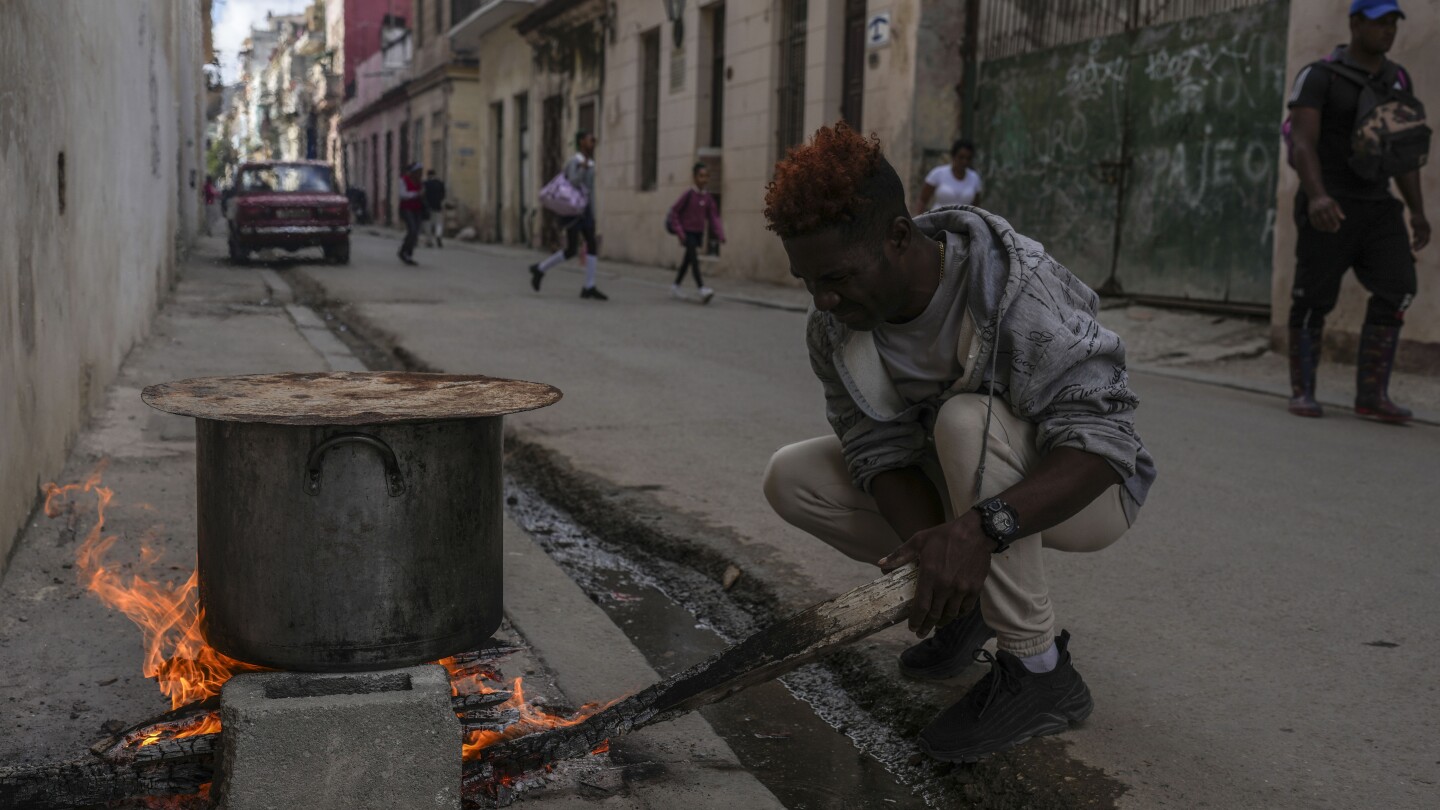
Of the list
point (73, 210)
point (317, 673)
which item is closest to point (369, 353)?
point (73, 210)

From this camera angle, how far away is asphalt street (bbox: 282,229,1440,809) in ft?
8.21

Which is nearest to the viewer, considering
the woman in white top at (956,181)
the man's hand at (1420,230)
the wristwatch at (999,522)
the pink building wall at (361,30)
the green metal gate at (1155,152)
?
the wristwatch at (999,522)

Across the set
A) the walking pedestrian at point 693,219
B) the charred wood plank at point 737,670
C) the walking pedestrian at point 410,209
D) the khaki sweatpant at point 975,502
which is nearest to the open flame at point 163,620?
the charred wood plank at point 737,670

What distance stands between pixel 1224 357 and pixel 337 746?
776 centimetres

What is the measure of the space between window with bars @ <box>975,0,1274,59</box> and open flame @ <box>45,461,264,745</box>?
8.74 m

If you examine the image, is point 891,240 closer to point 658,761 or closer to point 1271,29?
point 658,761

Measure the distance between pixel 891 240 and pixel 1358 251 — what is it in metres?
4.68

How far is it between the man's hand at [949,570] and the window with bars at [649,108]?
1903 cm

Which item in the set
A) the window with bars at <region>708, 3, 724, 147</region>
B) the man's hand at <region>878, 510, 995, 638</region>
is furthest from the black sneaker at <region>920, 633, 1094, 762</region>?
the window with bars at <region>708, 3, 724, 147</region>

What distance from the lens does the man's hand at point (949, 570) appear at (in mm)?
2143

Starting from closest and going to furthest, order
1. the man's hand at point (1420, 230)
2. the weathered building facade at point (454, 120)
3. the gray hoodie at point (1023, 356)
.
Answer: the gray hoodie at point (1023, 356) < the man's hand at point (1420, 230) < the weathered building facade at point (454, 120)

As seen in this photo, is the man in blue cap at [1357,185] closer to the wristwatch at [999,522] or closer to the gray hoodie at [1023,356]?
the gray hoodie at [1023,356]

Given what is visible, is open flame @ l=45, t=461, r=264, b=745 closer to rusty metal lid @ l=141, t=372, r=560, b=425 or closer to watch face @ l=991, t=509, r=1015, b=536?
rusty metal lid @ l=141, t=372, r=560, b=425

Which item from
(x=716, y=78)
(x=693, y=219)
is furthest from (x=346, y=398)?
(x=716, y=78)
